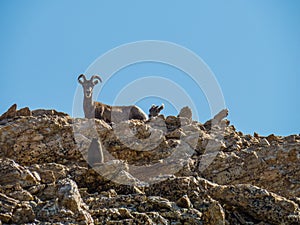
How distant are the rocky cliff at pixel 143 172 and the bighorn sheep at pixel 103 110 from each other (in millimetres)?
5017

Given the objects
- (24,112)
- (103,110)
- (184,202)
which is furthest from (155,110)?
(184,202)

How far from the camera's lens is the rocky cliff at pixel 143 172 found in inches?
521

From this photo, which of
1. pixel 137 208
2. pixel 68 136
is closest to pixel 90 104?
pixel 68 136

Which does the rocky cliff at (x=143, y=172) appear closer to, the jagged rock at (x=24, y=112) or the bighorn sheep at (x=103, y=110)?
the jagged rock at (x=24, y=112)

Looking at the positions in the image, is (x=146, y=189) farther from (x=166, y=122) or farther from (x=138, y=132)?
(x=166, y=122)

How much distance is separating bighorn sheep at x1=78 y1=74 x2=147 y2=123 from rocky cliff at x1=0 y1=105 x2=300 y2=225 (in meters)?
5.02

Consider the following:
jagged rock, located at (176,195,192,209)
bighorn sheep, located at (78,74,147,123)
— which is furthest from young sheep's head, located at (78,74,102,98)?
jagged rock, located at (176,195,192,209)

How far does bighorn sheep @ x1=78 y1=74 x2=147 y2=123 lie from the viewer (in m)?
28.9

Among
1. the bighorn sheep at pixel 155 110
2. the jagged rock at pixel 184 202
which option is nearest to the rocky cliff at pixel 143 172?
the jagged rock at pixel 184 202

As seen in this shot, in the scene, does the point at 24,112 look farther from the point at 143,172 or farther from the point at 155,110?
the point at 155,110

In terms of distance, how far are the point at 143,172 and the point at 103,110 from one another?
10.9 metres

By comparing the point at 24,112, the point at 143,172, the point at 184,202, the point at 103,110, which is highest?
the point at 103,110

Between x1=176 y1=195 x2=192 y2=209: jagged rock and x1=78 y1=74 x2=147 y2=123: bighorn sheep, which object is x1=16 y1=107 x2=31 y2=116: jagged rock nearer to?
x1=78 y1=74 x2=147 y2=123: bighorn sheep

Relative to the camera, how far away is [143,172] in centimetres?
1894
